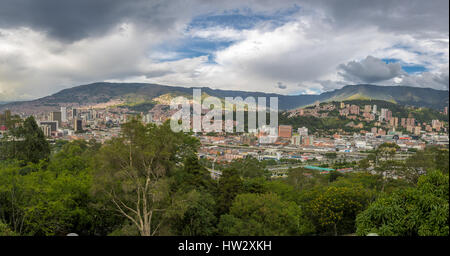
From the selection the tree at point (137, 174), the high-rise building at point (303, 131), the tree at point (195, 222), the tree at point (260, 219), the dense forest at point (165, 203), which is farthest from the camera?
the high-rise building at point (303, 131)

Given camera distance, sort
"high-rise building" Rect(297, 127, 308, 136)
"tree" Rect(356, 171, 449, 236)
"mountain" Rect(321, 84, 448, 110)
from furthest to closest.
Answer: "mountain" Rect(321, 84, 448, 110), "high-rise building" Rect(297, 127, 308, 136), "tree" Rect(356, 171, 449, 236)

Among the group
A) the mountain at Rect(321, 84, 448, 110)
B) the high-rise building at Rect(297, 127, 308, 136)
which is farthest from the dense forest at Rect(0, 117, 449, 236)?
the mountain at Rect(321, 84, 448, 110)

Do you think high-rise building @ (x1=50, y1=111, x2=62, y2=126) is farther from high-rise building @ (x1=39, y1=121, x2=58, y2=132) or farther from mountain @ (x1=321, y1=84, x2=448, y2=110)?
mountain @ (x1=321, y1=84, x2=448, y2=110)

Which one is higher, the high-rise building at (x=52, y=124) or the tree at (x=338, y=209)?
the high-rise building at (x=52, y=124)

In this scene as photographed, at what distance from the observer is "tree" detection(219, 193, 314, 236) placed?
582cm

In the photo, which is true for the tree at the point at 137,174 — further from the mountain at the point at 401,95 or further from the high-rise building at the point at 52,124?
the mountain at the point at 401,95

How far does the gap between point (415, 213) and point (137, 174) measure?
5412mm

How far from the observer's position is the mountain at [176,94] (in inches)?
667

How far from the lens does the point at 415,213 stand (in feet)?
12.5

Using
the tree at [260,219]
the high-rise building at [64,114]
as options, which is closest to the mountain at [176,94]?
the high-rise building at [64,114]

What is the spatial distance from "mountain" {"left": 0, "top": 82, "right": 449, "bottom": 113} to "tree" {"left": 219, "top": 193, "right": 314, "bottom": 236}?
9870 mm

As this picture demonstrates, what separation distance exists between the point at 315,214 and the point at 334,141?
39.6 meters

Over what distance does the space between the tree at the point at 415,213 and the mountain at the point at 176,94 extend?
12.1 meters

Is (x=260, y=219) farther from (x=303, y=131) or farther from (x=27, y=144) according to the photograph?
(x=303, y=131)
